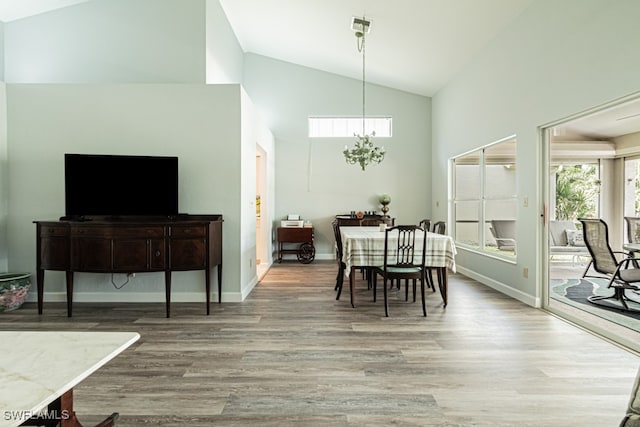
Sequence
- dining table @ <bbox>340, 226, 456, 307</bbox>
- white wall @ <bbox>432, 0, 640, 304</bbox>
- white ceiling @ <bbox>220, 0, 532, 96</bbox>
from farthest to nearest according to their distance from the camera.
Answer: white ceiling @ <bbox>220, 0, 532, 96</bbox>
dining table @ <bbox>340, 226, 456, 307</bbox>
white wall @ <bbox>432, 0, 640, 304</bbox>

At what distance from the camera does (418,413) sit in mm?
1953

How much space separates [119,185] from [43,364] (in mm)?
3240

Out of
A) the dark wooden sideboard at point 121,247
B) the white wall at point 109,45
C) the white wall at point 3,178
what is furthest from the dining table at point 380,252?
the white wall at point 3,178

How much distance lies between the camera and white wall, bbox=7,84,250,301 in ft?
13.5

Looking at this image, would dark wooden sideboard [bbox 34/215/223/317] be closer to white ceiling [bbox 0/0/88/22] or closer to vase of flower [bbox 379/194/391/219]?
white ceiling [bbox 0/0/88/22]

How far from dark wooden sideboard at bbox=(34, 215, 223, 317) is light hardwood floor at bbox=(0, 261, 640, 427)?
1.58 ft

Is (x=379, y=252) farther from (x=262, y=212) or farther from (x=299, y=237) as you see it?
(x=299, y=237)

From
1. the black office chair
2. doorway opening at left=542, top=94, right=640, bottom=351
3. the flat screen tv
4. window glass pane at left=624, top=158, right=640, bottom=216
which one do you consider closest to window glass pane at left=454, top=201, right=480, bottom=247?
doorway opening at left=542, top=94, right=640, bottom=351

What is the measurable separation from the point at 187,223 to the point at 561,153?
6.87 metres

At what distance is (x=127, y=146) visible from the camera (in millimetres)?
4164

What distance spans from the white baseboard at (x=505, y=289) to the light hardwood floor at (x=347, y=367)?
4.9 inches

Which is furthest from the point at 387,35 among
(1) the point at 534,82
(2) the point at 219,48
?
(2) the point at 219,48

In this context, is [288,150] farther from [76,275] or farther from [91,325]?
[91,325]

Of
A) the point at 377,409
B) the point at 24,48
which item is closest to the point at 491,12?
the point at 377,409
